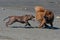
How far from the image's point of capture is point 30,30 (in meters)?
15.2

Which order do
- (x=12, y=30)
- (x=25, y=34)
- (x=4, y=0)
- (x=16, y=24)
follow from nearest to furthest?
(x=25, y=34) → (x=12, y=30) → (x=16, y=24) → (x=4, y=0)

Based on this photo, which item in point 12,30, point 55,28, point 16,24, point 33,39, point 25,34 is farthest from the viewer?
point 16,24

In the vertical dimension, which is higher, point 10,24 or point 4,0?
point 10,24

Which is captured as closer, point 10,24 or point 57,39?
point 57,39

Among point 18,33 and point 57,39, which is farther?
point 18,33

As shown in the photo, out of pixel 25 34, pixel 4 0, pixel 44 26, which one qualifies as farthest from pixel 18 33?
pixel 4 0

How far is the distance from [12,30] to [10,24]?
52.3 inches

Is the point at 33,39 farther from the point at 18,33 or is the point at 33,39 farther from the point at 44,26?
the point at 44,26

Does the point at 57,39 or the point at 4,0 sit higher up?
the point at 57,39

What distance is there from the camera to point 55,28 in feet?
53.4

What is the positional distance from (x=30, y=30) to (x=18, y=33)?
1.19 m

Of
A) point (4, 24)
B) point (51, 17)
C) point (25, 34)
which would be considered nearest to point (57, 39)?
point (25, 34)

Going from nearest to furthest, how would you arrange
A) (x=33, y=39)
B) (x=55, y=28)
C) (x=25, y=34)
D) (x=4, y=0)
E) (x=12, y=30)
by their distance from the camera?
(x=33, y=39), (x=25, y=34), (x=12, y=30), (x=55, y=28), (x=4, y=0)

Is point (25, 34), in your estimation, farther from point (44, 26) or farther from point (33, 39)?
point (44, 26)
